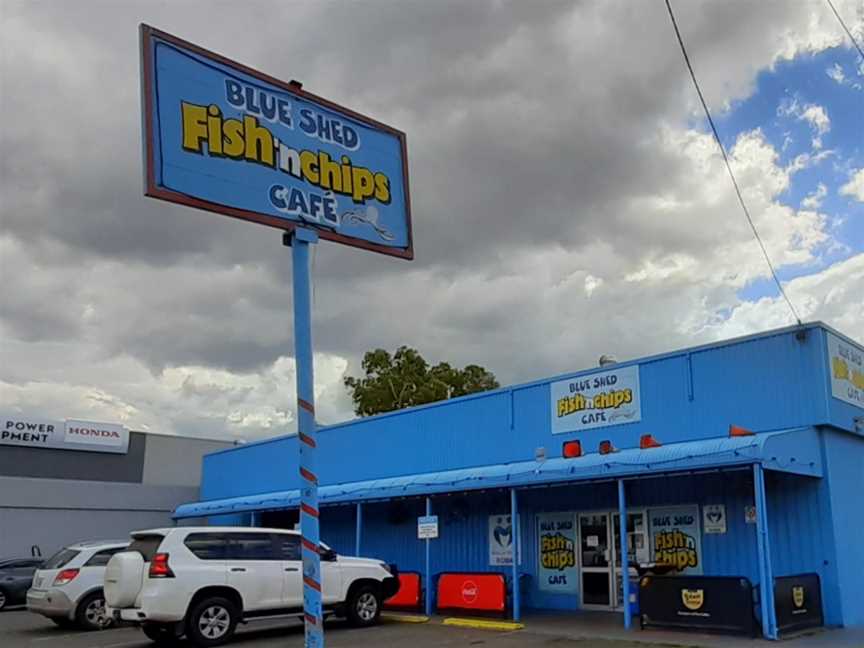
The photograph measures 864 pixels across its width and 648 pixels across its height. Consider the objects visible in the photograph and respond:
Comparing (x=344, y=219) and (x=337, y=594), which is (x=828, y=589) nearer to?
(x=337, y=594)

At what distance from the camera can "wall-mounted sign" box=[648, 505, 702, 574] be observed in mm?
15672

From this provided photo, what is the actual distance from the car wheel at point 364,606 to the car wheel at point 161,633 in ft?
10.2

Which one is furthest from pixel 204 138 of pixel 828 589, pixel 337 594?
pixel 828 589

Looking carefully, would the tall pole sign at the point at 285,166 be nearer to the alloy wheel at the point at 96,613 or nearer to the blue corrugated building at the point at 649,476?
the blue corrugated building at the point at 649,476

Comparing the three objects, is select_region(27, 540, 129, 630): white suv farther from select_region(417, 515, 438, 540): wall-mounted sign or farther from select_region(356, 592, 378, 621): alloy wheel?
select_region(417, 515, 438, 540): wall-mounted sign

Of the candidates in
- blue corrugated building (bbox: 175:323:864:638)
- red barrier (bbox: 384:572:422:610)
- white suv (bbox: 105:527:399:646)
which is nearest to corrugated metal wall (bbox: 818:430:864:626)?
blue corrugated building (bbox: 175:323:864:638)

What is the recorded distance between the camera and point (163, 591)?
12.3m

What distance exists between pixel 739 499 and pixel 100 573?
1160 centimetres

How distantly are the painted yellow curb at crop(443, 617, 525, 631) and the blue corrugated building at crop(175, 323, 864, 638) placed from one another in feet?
2.03

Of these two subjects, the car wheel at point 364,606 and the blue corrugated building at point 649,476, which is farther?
the car wheel at point 364,606

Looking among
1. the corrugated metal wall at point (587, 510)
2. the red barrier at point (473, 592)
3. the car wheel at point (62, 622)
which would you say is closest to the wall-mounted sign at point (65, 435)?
the corrugated metal wall at point (587, 510)

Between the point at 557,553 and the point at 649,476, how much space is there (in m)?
4.43

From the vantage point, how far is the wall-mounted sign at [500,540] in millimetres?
18938

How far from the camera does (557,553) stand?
59.4ft
